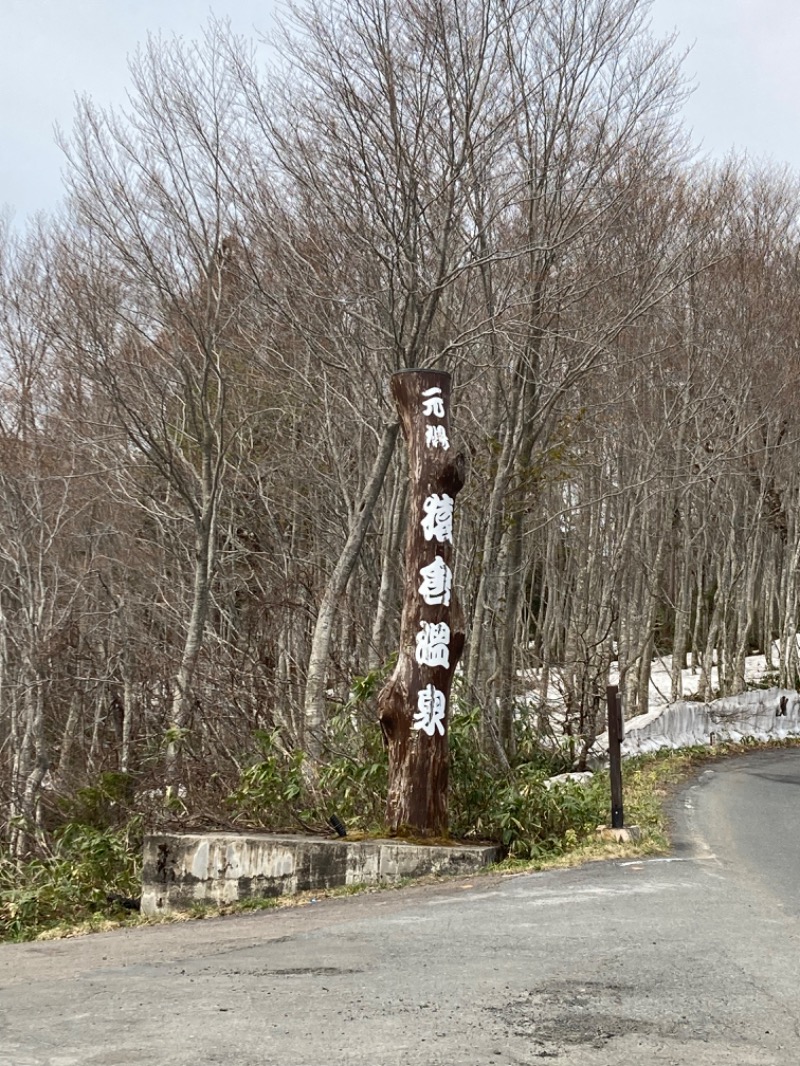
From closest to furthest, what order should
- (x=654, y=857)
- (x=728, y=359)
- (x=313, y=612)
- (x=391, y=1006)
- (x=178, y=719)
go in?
(x=391, y=1006) → (x=654, y=857) → (x=178, y=719) → (x=313, y=612) → (x=728, y=359)

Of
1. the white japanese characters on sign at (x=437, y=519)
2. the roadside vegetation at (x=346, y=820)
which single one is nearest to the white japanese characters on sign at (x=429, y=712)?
the roadside vegetation at (x=346, y=820)

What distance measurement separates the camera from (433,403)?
9.53 m

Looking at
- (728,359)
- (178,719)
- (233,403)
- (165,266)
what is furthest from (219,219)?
(728,359)

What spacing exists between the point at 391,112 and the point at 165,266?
3435 millimetres

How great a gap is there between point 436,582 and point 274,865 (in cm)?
263

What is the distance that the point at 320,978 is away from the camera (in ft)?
17.0

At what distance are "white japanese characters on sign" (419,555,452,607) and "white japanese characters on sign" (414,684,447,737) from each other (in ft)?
2.39

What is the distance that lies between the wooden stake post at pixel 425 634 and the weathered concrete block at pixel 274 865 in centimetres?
46

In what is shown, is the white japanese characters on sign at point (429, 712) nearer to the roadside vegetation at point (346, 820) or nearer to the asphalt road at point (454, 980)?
the roadside vegetation at point (346, 820)

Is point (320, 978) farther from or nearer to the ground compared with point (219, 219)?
nearer to the ground

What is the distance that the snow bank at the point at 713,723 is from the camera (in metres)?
18.1

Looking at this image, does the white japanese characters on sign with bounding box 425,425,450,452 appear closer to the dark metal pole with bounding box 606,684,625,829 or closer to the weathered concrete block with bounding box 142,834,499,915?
the dark metal pole with bounding box 606,684,625,829

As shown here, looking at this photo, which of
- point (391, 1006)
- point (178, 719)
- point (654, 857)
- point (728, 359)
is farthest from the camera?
point (728, 359)

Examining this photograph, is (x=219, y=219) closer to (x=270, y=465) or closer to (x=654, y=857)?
(x=270, y=465)
